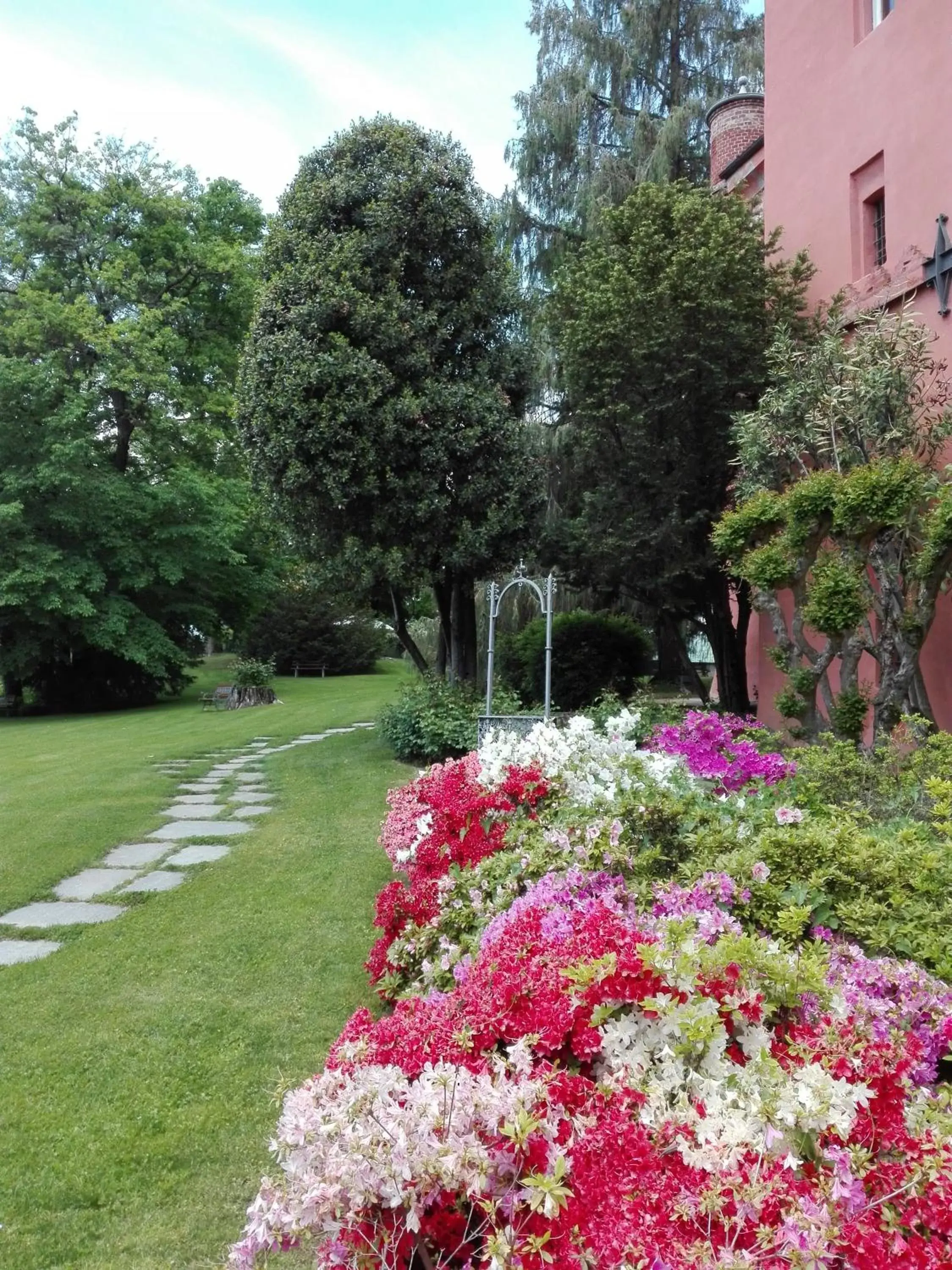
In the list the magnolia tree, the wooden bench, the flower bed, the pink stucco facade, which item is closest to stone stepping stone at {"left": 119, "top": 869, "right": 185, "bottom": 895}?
the flower bed

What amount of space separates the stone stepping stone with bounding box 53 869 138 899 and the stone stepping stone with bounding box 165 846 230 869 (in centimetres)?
24

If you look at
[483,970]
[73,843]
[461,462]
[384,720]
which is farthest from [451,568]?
[483,970]

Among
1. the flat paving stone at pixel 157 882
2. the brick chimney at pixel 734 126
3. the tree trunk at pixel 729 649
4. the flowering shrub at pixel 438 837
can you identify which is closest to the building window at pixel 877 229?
the tree trunk at pixel 729 649

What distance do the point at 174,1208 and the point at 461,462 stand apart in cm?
655

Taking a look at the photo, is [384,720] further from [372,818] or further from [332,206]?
[332,206]

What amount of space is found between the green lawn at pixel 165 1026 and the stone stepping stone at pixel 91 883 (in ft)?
0.25

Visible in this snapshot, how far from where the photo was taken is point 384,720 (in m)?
8.47

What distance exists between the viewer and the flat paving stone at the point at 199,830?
5.28m

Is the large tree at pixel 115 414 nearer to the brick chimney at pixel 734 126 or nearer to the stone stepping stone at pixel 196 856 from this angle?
the brick chimney at pixel 734 126

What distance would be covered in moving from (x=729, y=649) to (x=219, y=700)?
9.88m

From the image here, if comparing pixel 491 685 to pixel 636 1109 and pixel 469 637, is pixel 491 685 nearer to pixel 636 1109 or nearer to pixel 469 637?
pixel 469 637

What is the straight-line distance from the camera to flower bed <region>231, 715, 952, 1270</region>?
3.87 ft

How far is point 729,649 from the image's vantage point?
376 inches

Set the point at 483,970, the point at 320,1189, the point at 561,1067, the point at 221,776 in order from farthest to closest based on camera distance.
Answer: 1. the point at 221,776
2. the point at 483,970
3. the point at 561,1067
4. the point at 320,1189
